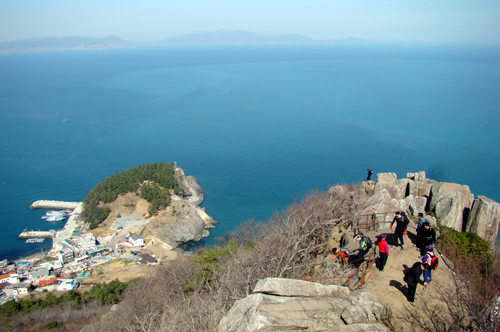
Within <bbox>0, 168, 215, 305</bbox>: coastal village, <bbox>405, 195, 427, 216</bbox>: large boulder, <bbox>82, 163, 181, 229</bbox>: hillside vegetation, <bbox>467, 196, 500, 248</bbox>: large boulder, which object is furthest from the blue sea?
<bbox>467, 196, 500, 248</bbox>: large boulder

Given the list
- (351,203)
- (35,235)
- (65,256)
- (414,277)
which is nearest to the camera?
(414,277)

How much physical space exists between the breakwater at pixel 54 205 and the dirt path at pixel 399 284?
49.7m

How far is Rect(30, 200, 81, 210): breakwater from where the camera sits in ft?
160

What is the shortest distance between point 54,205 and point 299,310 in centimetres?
5283

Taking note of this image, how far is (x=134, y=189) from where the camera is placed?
4503 centimetres

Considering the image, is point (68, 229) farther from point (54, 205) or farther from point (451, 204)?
point (451, 204)

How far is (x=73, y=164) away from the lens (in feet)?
199

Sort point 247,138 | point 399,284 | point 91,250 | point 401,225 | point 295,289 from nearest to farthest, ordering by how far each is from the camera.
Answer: point 295,289 < point 399,284 < point 401,225 < point 91,250 < point 247,138

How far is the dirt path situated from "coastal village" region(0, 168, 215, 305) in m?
24.9

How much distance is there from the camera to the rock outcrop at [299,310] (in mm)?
7043

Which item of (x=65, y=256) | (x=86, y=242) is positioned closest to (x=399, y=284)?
(x=65, y=256)

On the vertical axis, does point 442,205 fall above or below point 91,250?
above

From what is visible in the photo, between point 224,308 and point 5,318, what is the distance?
808 inches

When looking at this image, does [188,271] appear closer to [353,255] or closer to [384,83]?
[353,255]
